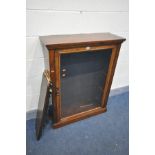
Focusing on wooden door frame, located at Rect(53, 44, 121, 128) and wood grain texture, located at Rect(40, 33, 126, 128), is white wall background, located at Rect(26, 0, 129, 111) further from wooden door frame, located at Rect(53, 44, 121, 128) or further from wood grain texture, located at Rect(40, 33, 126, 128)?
wooden door frame, located at Rect(53, 44, 121, 128)

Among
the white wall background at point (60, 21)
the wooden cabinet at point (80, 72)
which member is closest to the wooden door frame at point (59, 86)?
the wooden cabinet at point (80, 72)

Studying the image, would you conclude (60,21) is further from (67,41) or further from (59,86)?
(59,86)

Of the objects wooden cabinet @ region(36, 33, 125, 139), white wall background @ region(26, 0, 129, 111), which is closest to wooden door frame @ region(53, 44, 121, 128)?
wooden cabinet @ region(36, 33, 125, 139)

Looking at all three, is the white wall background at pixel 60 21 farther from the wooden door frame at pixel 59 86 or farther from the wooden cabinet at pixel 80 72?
the wooden door frame at pixel 59 86

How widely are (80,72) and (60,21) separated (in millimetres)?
483

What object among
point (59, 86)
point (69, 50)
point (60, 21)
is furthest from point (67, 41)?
point (59, 86)

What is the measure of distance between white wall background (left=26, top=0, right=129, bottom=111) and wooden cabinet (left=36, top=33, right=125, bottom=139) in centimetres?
9

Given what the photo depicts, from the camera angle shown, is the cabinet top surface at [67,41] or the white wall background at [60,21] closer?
the cabinet top surface at [67,41]

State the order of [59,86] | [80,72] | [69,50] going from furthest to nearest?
[80,72], [59,86], [69,50]

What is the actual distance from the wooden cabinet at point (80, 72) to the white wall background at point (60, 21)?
0.09 metres

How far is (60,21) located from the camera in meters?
1.72

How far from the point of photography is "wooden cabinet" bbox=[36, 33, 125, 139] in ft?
5.09

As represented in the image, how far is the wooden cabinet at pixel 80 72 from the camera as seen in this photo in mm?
1551
